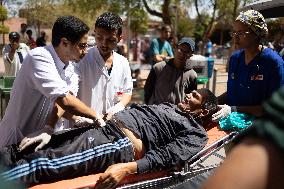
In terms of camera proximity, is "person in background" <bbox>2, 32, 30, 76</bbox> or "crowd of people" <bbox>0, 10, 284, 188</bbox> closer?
"crowd of people" <bbox>0, 10, 284, 188</bbox>

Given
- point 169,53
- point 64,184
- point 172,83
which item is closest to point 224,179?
point 64,184

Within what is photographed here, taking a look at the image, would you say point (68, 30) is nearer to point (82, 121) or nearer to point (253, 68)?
point (82, 121)

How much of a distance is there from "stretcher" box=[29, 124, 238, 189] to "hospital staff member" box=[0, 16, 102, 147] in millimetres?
431

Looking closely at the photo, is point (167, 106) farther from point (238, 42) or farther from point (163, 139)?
point (238, 42)

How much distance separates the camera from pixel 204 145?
10.2 feet

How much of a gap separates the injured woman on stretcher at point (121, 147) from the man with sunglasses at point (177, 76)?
61 cm

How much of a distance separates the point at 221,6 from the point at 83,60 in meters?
10.3

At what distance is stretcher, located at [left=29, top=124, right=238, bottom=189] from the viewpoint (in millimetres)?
2483

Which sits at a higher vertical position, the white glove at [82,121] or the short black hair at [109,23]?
the short black hair at [109,23]

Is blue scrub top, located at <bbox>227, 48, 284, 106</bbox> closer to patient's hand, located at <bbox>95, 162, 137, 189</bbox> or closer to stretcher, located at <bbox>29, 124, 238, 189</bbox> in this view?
stretcher, located at <bbox>29, 124, 238, 189</bbox>

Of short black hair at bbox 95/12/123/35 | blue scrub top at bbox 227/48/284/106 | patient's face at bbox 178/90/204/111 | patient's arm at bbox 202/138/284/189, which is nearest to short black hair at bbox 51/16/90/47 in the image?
short black hair at bbox 95/12/123/35

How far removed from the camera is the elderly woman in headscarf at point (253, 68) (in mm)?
3256

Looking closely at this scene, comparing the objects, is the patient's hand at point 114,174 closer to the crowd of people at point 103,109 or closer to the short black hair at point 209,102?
the crowd of people at point 103,109

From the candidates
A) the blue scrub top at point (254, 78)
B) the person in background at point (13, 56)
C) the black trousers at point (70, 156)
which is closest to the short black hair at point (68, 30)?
the black trousers at point (70, 156)
